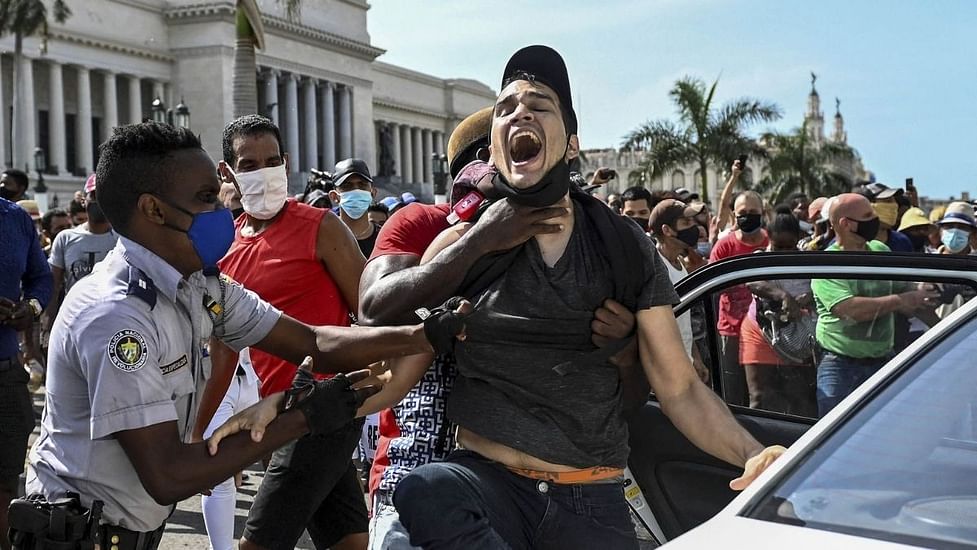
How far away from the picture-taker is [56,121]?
55.3 metres

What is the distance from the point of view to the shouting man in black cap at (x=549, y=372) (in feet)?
9.37

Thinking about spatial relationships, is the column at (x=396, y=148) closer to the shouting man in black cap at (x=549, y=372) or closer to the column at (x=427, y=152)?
the column at (x=427, y=152)

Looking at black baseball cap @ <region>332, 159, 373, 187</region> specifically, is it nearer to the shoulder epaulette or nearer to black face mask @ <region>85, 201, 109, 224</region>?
black face mask @ <region>85, 201, 109, 224</region>

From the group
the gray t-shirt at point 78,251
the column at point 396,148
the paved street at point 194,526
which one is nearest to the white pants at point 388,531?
the paved street at point 194,526

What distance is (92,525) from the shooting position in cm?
280

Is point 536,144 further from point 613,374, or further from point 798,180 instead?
point 798,180

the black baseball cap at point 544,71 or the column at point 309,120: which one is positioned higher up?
the column at point 309,120

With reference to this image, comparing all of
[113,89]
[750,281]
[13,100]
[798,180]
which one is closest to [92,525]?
[750,281]

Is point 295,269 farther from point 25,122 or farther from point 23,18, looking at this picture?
point 25,122

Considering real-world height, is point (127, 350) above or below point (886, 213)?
below

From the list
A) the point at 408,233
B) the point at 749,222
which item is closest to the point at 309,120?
the point at 749,222

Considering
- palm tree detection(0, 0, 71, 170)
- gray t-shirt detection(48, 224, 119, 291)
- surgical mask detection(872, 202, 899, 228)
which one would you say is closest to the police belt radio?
gray t-shirt detection(48, 224, 119, 291)

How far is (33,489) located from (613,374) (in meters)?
1.58

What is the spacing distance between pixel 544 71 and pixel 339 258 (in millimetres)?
1788
